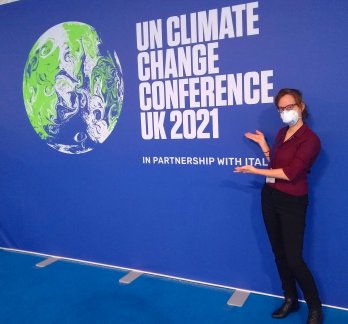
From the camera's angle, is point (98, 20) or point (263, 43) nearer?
point (263, 43)

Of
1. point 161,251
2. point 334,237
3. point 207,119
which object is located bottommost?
point 161,251

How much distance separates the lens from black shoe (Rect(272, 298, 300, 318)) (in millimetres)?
2283

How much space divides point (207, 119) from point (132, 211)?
42.8 inches

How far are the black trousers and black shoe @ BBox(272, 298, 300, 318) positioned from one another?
0.20 meters

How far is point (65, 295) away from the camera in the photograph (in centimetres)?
271

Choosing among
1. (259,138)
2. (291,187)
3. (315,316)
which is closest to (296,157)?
(291,187)

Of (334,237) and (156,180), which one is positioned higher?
(156,180)

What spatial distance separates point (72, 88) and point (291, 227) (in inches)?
85.5

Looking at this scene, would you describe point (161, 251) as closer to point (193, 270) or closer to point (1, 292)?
point (193, 270)

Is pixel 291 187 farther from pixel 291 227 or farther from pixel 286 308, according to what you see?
pixel 286 308

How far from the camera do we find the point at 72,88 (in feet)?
9.93

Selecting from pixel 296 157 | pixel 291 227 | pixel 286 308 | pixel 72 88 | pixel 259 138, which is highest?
pixel 72 88

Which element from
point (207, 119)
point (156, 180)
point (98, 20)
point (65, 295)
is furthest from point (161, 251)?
point (98, 20)

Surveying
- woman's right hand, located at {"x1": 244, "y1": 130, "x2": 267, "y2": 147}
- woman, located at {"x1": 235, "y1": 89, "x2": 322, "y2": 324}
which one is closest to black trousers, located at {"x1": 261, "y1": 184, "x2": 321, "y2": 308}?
woman, located at {"x1": 235, "y1": 89, "x2": 322, "y2": 324}
